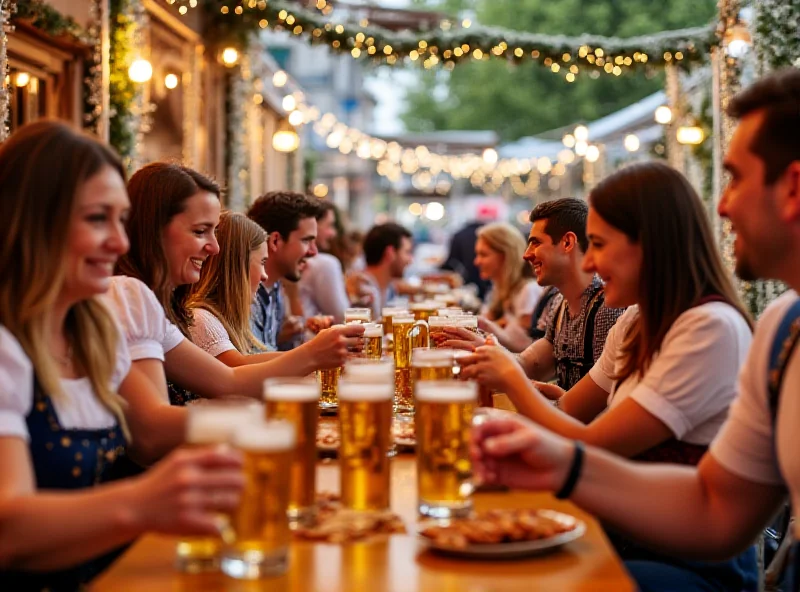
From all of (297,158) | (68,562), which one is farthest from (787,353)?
(297,158)

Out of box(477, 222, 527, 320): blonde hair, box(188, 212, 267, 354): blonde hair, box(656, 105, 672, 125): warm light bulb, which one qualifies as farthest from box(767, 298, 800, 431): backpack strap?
box(656, 105, 672, 125): warm light bulb

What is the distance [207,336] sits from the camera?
3400mm

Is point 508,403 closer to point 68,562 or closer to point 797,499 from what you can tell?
point 797,499

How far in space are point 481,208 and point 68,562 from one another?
698 inches

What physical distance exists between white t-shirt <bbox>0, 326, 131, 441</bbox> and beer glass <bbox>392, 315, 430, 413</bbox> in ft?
3.46

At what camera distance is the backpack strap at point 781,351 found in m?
1.66

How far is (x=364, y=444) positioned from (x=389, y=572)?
0.99 feet

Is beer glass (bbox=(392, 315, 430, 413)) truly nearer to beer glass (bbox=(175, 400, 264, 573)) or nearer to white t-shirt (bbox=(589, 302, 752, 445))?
white t-shirt (bbox=(589, 302, 752, 445))

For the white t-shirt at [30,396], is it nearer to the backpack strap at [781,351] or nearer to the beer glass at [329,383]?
the beer glass at [329,383]

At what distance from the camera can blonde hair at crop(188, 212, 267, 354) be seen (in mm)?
3626

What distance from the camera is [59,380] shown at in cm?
180

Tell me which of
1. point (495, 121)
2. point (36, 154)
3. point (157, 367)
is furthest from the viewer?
point (495, 121)

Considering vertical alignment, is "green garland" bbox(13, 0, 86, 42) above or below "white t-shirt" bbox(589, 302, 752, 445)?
above

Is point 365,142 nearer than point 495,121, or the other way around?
point 365,142
